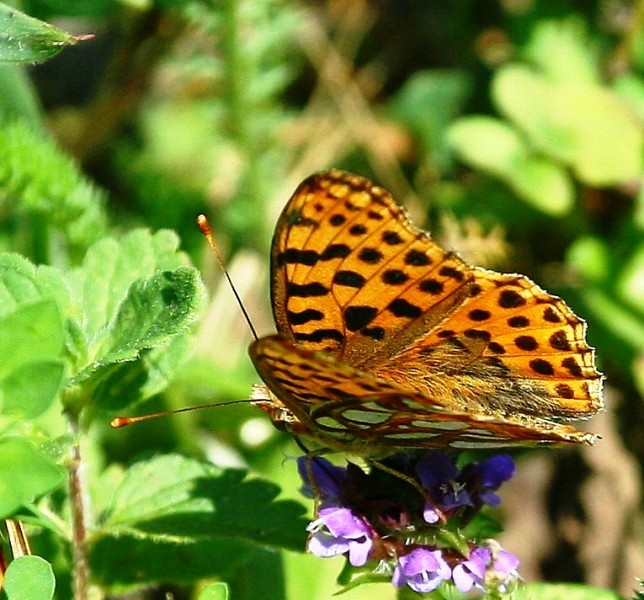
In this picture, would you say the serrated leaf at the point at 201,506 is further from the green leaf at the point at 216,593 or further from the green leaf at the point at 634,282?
the green leaf at the point at 634,282

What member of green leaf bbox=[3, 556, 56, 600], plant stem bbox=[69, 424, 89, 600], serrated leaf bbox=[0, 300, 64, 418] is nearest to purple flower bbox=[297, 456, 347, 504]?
plant stem bbox=[69, 424, 89, 600]

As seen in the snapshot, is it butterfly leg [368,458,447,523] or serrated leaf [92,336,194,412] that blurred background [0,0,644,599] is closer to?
butterfly leg [368,458,447,523]

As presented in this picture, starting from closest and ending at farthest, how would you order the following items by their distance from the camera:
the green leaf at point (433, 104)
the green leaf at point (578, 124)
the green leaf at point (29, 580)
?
the green leaf at point (29, 580) < the green leaf at point (578, 124) < the green leaf at point (433, 104)

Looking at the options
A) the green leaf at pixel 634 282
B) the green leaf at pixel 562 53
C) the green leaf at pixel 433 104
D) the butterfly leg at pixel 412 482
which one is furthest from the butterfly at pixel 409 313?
the green leaf at pixel 433 104

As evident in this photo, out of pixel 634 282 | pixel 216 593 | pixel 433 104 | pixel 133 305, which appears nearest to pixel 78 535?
pixel 216 593

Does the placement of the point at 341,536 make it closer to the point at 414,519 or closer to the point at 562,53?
the point at 414,519

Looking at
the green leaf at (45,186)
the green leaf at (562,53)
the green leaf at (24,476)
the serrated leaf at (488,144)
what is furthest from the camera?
the green leaf at (562,53)

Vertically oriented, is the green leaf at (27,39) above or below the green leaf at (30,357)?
above
